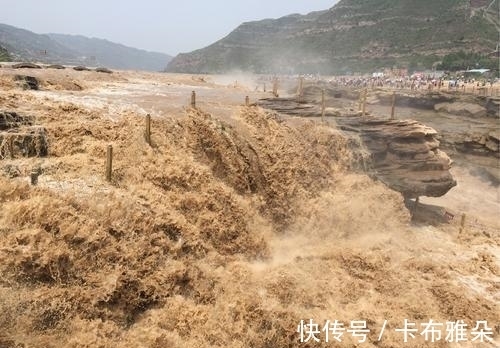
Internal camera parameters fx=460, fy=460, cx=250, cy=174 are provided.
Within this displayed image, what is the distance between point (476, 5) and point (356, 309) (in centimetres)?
8533

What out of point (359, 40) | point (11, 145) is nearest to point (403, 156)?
point (11, 145)

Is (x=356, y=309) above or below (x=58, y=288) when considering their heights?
below

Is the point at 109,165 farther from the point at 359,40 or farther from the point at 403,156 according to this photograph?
the point at 359,40

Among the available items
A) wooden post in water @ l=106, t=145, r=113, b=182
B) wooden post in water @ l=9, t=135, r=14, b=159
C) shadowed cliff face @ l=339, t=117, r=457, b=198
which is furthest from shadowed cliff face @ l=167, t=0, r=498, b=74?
wooden post in water @ l=9, t=135, r=14, b=159

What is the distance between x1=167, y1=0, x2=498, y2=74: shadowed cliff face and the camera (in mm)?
74125

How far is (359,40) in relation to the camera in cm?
9325

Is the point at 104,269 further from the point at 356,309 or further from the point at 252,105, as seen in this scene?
the point at 252,105

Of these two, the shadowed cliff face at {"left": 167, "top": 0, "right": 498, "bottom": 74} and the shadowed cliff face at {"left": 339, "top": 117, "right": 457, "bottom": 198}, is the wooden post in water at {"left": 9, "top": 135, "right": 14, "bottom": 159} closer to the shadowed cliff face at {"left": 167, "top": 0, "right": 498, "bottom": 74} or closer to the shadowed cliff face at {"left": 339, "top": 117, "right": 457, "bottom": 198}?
the shadowed cliff face at {"left": 339, "top": 117, "right": 457, "bottom": 198}

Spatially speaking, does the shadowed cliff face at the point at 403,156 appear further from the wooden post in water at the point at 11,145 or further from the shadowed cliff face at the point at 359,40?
the shadowed cliff face at the point at 359,40

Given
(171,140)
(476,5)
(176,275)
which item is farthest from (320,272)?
(476,5)

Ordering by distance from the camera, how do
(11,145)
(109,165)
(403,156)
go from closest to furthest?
1. (109,165)
2. (11,145)
3. (403,156)

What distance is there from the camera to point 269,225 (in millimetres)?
12219

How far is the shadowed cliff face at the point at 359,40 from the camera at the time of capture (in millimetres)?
74125

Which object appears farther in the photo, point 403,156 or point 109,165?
point 403,156
